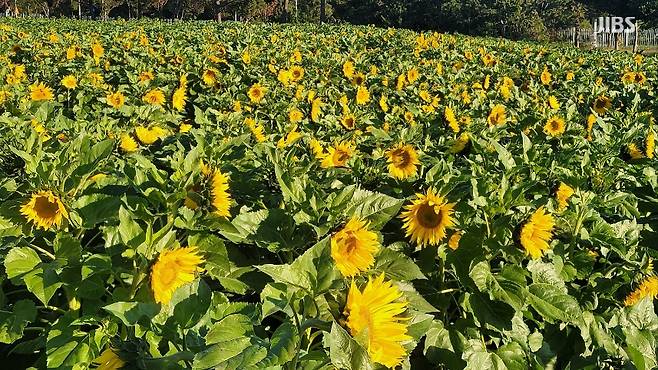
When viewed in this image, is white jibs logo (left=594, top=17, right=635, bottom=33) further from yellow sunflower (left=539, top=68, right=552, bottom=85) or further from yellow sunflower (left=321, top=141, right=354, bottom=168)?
yellow sunflower (left=321, top=141, right=354, bottom=168)

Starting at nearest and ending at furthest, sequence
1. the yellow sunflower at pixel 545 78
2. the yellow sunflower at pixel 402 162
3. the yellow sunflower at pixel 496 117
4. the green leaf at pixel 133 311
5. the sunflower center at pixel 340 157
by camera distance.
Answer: the green leaf at pixel 133 311, the yellow sunflower at pixel 402 162, the sunflower center at pixel 340 157, the yellow sunflower at pixel 496 117, the yellow sunflower at pixel 545 78

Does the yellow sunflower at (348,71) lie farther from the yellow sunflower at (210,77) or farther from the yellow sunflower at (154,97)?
the yellow sunflower at (154,97)

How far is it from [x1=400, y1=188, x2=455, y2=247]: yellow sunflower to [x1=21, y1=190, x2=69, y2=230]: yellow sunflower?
1026 millimetres

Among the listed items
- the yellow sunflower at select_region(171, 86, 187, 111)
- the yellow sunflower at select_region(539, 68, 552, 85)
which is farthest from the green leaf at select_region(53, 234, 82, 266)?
the yellow sunflower at select_region(539, 68, 552, 85)

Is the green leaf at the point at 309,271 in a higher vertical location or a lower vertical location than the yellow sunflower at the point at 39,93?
lower

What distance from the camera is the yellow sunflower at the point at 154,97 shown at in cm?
506

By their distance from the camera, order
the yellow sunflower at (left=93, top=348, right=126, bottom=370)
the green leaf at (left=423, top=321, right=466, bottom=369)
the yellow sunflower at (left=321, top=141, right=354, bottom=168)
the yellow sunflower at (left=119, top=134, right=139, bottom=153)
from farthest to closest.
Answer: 1. the yellow sunflower at (left=119, top=134, right=139, bottom=153)
2. the yellow sunflower at (left=321, top=141, right=354, bottom=168)
3. the green leaf at (left=423, top=321, right=466, bottom=369)
4. the yellow sunflower at (left=93, top=348, right=126, bottom=370)

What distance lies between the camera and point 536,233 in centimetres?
186

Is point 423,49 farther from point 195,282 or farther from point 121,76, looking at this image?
point 195,282

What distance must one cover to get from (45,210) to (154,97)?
350cm

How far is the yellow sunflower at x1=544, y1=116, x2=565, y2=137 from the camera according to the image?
3.87 metres

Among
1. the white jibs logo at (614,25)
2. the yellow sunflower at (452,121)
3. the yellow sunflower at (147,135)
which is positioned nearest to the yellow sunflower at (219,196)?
the yellow sunflower at (147,135)

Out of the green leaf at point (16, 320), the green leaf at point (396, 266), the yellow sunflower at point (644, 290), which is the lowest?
the yellow sunflower at point (644, 290)

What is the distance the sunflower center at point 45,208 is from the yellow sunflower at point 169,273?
490 mm
